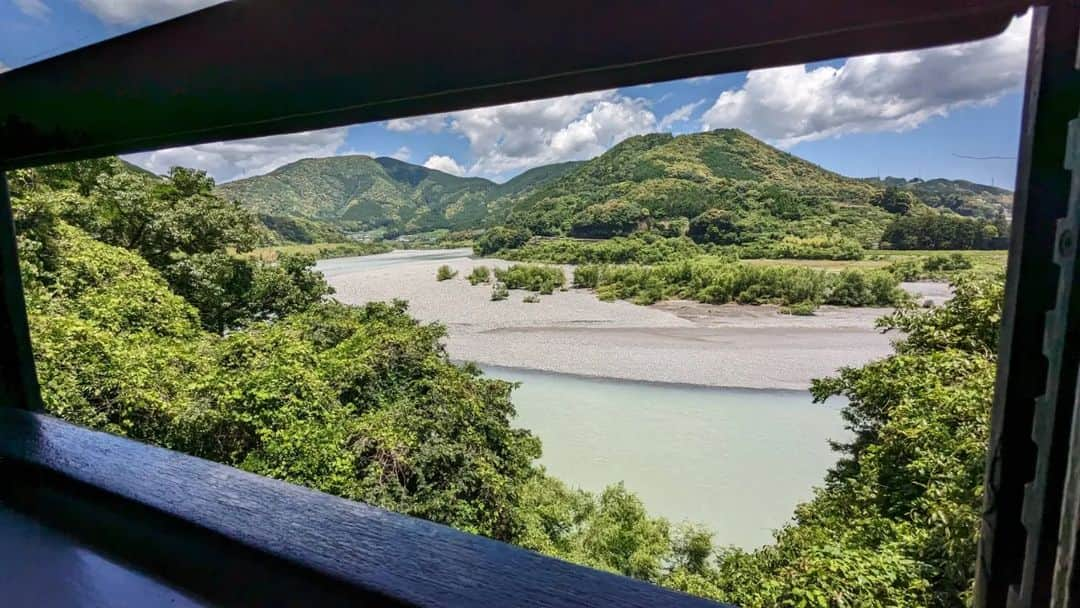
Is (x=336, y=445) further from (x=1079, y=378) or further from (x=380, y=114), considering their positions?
(x=1079, y=378)

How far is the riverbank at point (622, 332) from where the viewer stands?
3682 mm

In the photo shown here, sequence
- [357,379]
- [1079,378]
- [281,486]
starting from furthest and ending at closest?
[357,379] < [281,486] < [1079,378]

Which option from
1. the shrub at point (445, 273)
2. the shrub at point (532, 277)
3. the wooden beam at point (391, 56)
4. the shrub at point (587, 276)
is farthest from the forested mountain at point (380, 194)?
the wooden beam at point (391, 56)

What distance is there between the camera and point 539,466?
6.12m

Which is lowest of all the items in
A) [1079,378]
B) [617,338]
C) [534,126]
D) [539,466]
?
[539,466]

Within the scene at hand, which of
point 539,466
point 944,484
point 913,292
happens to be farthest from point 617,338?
point 944,484

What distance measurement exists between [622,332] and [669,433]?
1233mm

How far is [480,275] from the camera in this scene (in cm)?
496

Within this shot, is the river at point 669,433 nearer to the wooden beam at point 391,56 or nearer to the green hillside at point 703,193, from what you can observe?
the green hillside at point 703,193

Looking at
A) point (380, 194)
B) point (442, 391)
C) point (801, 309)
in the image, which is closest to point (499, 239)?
point (442, 391)

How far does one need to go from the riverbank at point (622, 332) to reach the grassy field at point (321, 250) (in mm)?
166

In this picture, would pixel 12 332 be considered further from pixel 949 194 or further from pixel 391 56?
pixel 949 194

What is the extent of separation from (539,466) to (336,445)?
236cm

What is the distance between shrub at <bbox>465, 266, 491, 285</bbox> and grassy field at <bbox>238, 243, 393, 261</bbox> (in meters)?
1.07
